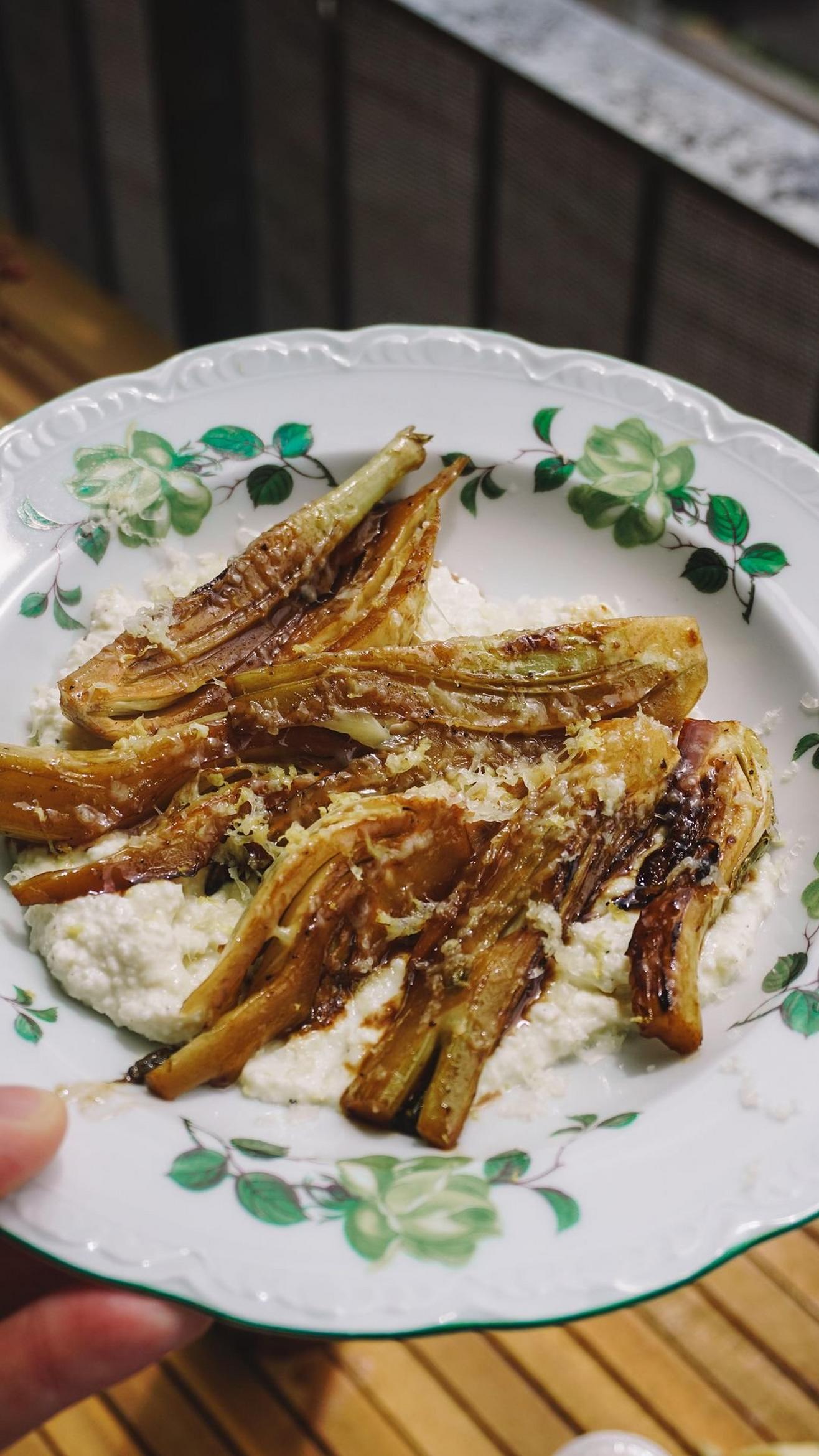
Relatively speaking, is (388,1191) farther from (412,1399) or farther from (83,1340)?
(412,1399)

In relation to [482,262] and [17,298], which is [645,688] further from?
[17,298]

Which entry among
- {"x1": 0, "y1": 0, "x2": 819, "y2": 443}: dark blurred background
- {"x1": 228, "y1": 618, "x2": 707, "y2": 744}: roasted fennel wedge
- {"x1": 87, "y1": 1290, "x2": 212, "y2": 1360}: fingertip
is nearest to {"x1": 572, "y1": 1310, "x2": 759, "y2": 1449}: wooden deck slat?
{"x1": 87, "y1": 1290, "x2": 212, "y2": 1360}: fingertip

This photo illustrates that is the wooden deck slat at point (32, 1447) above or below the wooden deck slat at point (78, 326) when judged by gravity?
below

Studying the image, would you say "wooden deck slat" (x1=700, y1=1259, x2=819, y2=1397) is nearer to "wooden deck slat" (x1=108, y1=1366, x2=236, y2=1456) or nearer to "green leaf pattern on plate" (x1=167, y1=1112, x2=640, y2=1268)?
"green leaf pattern on plate" (x1=167, y1=1112, x2=640, y2=1268)

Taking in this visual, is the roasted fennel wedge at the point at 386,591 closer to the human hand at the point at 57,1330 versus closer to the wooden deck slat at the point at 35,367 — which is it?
the human hand at the point at 57,1330

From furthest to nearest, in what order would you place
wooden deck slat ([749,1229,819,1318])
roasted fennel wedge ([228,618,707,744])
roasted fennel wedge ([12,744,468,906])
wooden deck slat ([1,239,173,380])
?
wooden deck slat ([1,239,173,380]) < wooden deck slat ([749,1229,819,1318]) < roasted fennel wedge ([228,618,707,744]) < roasted fennel wedge ([12,744,468,906])

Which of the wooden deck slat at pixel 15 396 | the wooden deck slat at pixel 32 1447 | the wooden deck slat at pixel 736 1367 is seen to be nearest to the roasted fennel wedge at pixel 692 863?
the wooden deck slat at pixel 736 1367
